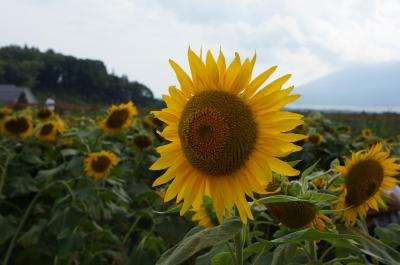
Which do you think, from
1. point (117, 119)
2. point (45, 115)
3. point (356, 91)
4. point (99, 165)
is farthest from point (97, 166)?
point (356, 91)

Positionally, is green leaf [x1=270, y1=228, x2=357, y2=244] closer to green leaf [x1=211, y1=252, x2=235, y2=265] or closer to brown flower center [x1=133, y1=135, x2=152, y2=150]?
green leaf [x1=211, y1=252, x2=235, y2=265]

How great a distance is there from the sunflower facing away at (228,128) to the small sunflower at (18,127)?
2.19 meters

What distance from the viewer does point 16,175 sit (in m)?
2.53

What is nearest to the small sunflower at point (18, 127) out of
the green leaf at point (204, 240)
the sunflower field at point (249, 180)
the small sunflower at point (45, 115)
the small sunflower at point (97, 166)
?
the small sunflower at point (45, 115)

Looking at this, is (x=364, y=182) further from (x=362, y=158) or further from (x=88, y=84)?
(x=88, y=84)

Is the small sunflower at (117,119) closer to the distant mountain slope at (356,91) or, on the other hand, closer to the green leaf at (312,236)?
the green leaf at (312,236)

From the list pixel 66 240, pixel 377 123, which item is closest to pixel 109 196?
pixel 66 240

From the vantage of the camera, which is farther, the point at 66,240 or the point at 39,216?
the point at 39,216

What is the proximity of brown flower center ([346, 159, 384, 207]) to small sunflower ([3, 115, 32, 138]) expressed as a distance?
223 centimetres

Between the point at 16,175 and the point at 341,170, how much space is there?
6.19 feet

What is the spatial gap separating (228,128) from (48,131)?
224 cm

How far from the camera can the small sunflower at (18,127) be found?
2904 mm

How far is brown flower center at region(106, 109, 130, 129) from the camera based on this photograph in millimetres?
2898

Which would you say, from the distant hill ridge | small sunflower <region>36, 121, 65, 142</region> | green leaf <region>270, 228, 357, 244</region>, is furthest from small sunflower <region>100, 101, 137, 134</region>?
the distant hill ridge
